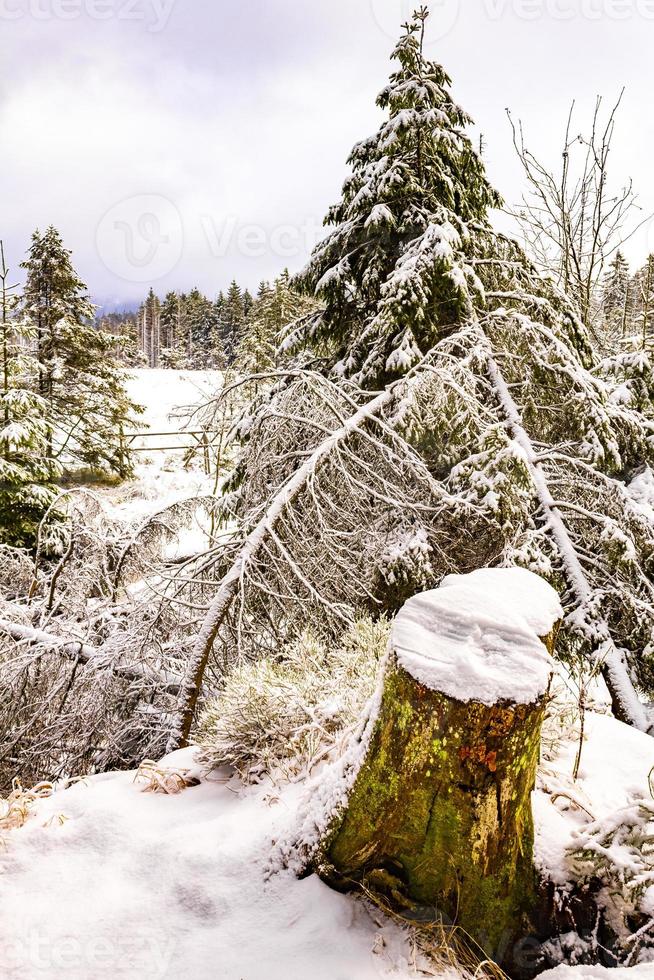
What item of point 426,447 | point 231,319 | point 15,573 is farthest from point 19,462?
point 231,319

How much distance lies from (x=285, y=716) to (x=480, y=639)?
5.46 feet

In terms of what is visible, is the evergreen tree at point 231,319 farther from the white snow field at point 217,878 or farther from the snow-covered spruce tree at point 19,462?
the white snow field at point 217,878

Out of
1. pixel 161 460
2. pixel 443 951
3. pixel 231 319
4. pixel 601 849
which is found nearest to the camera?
pixel 443 951

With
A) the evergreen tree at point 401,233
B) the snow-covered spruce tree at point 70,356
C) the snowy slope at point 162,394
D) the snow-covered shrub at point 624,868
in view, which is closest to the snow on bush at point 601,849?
the snow-covered shrub at point 624,868

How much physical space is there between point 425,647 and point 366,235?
605 cm

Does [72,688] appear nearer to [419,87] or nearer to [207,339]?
[419,87]

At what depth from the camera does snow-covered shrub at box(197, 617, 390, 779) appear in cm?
295

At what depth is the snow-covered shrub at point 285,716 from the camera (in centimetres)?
295

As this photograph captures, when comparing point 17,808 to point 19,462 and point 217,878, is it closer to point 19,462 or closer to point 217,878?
point 217,878

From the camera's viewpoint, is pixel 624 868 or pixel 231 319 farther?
pixel 231 319

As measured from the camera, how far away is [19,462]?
11.5 m

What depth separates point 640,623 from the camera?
5.00 m

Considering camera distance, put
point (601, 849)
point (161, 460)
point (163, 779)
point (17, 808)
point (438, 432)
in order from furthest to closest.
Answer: point (161, 460) → point (438, 432) → point (163, 779) → point (17, 808) → point (601, 849)

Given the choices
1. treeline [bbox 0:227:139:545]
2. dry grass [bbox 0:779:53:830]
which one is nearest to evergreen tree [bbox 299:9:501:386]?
dry grass [bbox 0:779:53:830]
